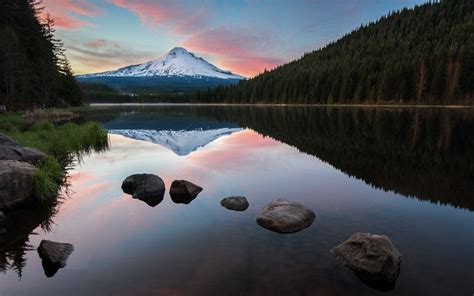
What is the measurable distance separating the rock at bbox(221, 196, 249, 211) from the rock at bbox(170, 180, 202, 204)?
1789mm

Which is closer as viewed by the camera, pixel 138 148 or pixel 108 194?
pixel 108 194

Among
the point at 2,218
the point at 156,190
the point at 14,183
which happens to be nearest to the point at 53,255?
the point at 2,218

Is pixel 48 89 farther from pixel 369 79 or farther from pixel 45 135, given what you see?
pixel 369 79

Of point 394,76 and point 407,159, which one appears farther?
point 394,76

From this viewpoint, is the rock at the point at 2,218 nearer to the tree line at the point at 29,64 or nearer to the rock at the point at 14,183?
the rock at the point at 14,183

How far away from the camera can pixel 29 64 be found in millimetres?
63375

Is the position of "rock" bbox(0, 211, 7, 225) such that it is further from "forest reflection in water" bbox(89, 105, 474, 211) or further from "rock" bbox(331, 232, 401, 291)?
"forest reflection in water" bbox(89, 105, 474, 211)

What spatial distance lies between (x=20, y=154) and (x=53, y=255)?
9864mm

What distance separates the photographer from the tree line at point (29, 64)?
53.5 meters

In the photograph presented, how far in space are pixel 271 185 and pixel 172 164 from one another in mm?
8901

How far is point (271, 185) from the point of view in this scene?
56.5 feet

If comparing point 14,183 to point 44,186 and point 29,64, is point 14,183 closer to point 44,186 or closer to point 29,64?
point 44,186

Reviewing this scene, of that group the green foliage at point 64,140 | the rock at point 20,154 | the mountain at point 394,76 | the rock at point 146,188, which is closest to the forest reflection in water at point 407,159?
the rock at point 146,188

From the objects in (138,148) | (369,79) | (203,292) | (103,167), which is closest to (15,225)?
(203,292)
